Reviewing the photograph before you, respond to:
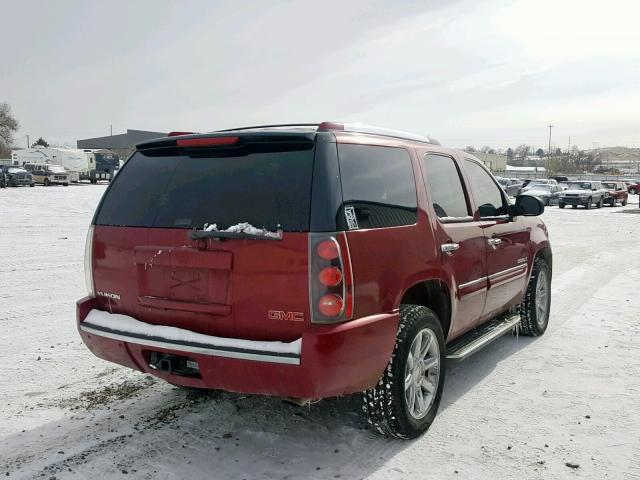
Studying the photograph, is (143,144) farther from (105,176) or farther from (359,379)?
(105,176)

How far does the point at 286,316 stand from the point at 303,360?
25 cm

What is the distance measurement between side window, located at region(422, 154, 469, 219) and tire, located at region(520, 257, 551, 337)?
1.87m

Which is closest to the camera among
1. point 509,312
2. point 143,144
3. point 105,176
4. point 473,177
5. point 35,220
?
point 143,144

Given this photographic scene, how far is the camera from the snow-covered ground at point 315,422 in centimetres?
323

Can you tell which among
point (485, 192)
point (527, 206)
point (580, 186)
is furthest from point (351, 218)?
point (580, 186)

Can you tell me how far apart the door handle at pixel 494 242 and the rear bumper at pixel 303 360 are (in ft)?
5.74

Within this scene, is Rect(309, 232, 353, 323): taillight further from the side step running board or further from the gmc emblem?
the side step running board

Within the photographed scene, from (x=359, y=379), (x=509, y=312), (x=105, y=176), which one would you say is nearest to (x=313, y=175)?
(x=359, y=379)

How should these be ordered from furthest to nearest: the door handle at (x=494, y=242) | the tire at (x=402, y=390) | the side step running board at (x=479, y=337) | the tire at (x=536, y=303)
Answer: the tire at (x=536, y=303) < the door handle at (x=494, y=242) < the side step running board at (x=479, y=337) < the tire at (x=402, y=390)

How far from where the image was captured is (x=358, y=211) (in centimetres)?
318

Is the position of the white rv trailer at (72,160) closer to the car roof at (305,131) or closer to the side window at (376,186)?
the car roof at (305,131)

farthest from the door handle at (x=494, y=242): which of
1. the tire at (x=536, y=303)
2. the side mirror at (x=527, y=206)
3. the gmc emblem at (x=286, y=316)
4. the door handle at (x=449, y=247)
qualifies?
the gmc emblem at (x=286, y=316)

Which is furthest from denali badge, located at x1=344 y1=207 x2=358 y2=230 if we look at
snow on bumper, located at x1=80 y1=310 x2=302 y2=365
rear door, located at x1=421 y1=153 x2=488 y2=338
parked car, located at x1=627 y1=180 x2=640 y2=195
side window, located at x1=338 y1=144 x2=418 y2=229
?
parked car, located at x1=627 y1=180 x2=640 y2=195

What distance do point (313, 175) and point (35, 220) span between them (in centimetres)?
1689
